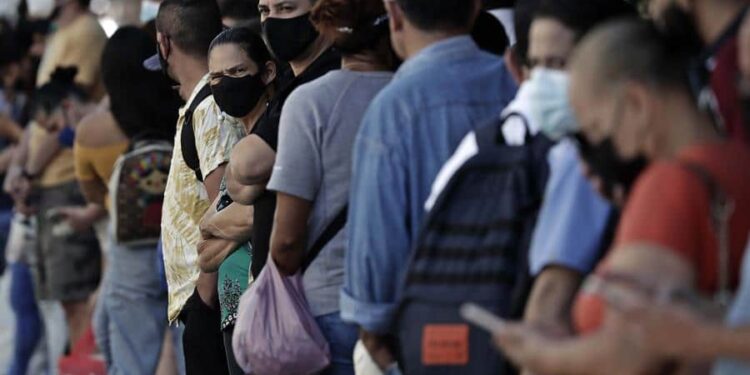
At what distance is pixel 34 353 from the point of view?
36.2ft

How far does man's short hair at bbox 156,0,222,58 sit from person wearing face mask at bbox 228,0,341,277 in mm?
1173

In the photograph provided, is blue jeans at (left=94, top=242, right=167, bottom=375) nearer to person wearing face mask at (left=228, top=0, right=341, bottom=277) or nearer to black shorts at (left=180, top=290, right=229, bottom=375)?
black shorts at (left=180, top=290, right=229, bottom=375)

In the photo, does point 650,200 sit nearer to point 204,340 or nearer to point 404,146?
point 404,146

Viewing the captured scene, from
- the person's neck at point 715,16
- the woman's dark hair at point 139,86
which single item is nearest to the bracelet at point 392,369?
the person's neck at point 715,16

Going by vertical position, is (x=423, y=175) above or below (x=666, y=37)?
below

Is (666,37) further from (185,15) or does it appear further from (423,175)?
(185,15)

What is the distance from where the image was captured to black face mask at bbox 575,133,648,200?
3602 millimetres

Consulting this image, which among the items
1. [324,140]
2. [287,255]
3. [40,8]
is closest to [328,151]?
[324,140]

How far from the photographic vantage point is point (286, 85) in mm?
5941

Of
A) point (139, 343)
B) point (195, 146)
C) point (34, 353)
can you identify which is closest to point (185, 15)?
point (195, 146)

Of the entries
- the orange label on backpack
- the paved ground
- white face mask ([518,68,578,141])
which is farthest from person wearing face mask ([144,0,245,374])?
the paved ground

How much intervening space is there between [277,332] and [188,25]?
1921 millimetres

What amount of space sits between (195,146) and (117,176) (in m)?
1.76

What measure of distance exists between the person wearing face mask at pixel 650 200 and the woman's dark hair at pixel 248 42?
287 cm
